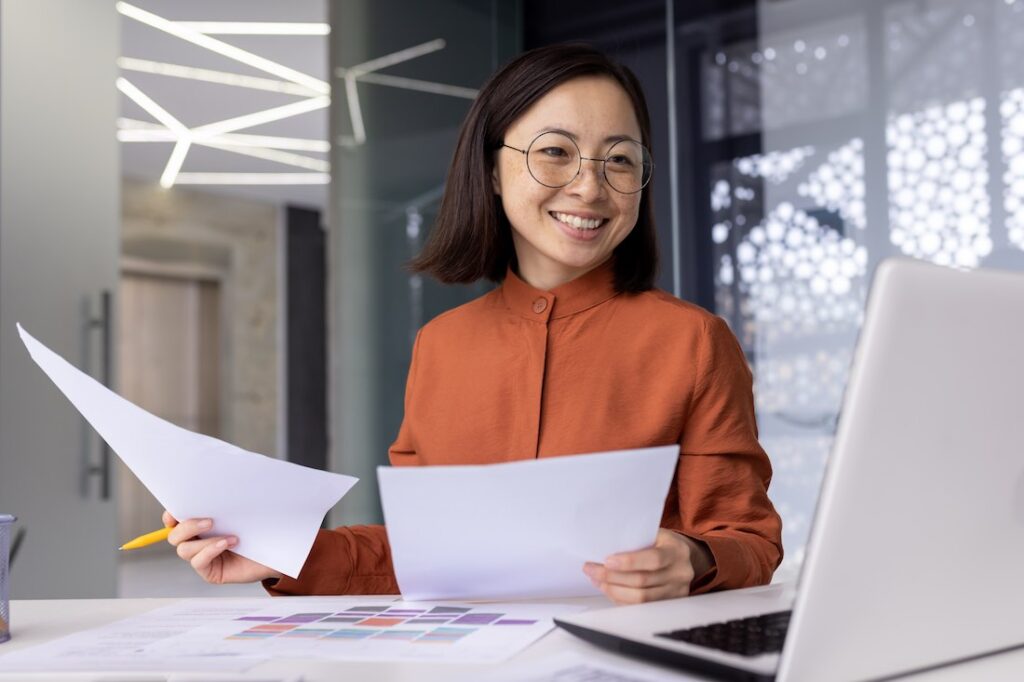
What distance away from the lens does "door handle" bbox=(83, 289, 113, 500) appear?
316 cm

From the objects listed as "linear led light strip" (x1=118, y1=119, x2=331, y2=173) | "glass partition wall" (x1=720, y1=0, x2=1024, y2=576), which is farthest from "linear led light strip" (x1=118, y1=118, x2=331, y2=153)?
"glass partition wall" (x1=720, y1=0, x2=1024, y2=576)

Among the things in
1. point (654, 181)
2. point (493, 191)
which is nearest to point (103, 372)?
point (654, 181)

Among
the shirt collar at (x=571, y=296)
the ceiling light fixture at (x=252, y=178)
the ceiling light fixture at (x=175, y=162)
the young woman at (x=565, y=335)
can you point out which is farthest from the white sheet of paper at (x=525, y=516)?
the ceiling light fixture at (x=252, y=178)

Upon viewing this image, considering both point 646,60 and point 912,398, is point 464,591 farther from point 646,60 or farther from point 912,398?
point 646,60

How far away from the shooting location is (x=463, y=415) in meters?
1.48

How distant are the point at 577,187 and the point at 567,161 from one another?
5 centimetres

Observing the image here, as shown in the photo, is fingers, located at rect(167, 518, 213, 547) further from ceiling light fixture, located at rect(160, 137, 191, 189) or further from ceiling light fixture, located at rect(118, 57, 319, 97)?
ceiling light fixture, located at rect(160, 137, 191, 189)

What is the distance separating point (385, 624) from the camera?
0.96 m

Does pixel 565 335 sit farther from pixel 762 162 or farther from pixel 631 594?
pixel 762 162

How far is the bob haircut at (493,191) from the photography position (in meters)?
1.45

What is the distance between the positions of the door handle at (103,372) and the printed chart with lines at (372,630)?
7.41ft

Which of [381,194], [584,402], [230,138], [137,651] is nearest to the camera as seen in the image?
[137,651]

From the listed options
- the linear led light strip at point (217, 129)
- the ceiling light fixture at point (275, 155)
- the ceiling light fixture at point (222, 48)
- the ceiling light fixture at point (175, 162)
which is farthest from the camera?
the ceiling light fixture at point (275, 155)

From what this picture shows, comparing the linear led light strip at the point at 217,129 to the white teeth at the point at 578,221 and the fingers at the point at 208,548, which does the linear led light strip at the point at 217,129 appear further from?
the fingers at the point at 208,548
